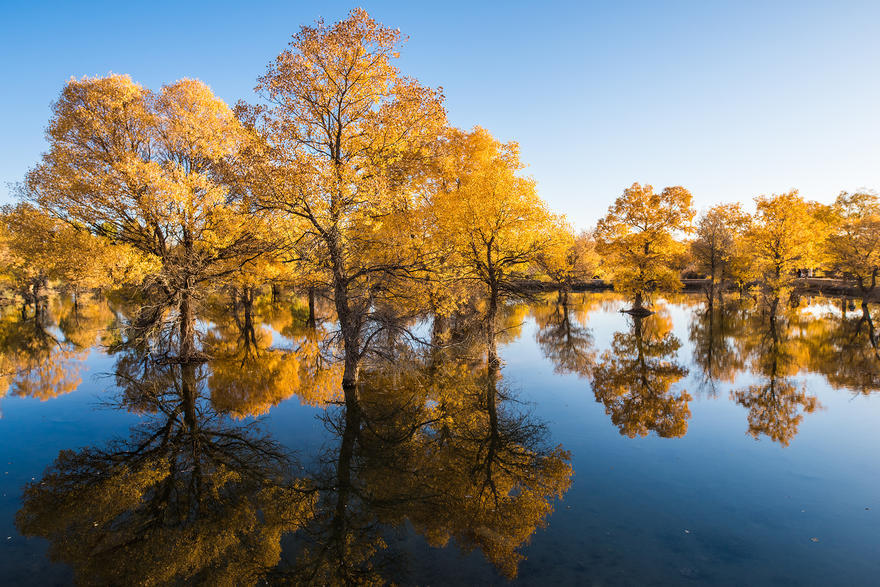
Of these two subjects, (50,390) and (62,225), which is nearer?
(50,390)

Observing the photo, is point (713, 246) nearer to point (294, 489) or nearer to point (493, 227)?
point (493, 227)

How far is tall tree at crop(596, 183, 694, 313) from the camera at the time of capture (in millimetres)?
32344

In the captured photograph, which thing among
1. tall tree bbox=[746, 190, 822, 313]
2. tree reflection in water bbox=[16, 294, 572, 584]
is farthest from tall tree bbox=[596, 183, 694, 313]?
tree reflection in water bbox=[16, 294, 572, 584]

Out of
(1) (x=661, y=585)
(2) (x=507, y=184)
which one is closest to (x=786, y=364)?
(2) (x=507, y=184)

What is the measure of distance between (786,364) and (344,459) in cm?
1876

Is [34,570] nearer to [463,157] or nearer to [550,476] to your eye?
[550,476]

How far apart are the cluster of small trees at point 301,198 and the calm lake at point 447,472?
10.3 ft

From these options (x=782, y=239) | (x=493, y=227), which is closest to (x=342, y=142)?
(x=493, y=227)

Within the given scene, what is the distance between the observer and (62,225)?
683 inches

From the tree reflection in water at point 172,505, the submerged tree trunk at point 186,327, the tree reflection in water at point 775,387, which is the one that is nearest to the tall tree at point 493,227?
the tree reflection in water at point 775,387

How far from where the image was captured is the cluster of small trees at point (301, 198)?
1359 cm

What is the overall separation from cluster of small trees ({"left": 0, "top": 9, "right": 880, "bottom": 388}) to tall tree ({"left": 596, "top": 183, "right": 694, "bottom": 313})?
16.8 m

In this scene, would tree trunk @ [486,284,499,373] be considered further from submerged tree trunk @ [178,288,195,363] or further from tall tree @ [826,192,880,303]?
tall tree @ [826,192,880,303]

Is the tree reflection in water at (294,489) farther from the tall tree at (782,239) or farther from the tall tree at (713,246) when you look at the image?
the tall tree at (713,246)
